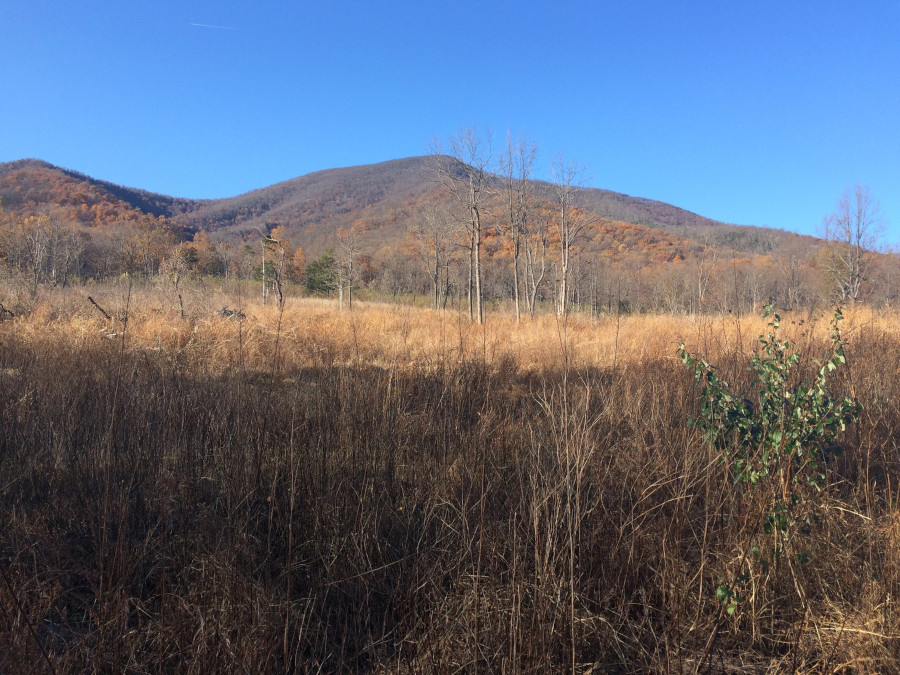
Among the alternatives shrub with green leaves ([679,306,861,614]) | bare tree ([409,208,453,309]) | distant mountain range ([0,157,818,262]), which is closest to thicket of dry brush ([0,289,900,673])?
shrub with green leaves ([679,306,861,614])

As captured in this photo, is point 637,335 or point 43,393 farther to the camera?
point 637,335

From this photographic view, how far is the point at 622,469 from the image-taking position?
2.74 metres

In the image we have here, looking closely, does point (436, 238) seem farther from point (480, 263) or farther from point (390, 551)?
point (390, 551)

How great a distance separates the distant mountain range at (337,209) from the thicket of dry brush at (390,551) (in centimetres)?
2293

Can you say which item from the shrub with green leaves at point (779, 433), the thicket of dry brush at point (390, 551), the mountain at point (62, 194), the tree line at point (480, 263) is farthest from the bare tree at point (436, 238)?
the mountain at point (62, 194)

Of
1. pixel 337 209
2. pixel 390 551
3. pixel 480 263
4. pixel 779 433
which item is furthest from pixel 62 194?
pixel 779 433

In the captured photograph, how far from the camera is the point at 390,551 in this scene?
220 centimetres

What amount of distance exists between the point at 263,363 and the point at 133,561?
5947 millimetres

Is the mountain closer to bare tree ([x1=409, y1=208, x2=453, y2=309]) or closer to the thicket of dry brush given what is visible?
bare tree ([x1=409, y1=208, x2=453, y2=309])

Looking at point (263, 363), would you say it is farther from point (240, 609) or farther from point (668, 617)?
point (668, 617)

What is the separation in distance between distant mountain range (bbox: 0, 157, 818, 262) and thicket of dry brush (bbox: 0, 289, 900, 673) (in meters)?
22.9

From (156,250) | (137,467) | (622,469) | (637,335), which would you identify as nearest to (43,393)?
(137,467)

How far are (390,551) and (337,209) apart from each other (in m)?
143

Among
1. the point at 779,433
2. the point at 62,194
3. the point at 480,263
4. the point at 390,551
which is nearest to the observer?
the point at 779,433
